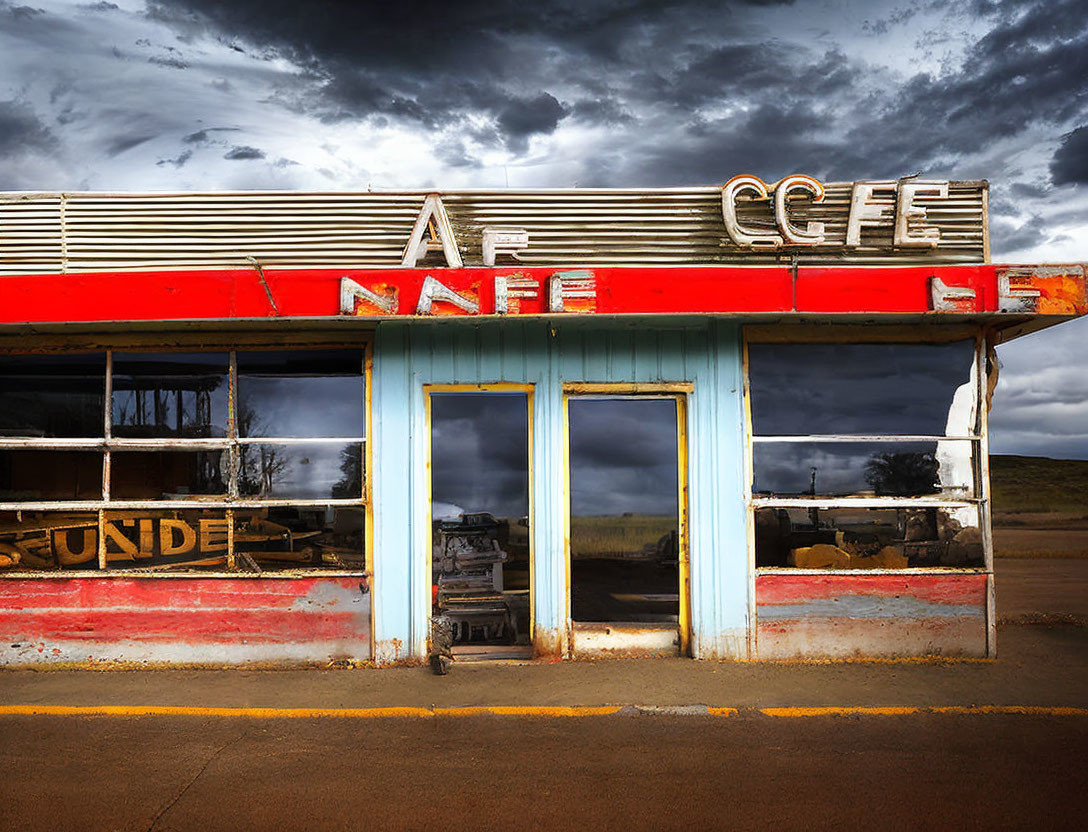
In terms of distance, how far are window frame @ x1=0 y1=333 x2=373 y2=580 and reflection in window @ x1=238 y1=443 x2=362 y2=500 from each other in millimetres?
45

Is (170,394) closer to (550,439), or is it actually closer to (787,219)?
(550,439)

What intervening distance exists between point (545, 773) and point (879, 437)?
442 cm

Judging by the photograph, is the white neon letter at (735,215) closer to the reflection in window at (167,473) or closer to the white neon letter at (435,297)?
the white neon letter at (435,297)

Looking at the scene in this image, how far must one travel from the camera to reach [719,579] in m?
7.10

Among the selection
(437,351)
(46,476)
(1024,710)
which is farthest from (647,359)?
(46,476)

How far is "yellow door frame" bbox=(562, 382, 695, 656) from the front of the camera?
718 cm

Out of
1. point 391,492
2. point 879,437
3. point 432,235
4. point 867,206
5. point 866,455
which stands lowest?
point 391,492

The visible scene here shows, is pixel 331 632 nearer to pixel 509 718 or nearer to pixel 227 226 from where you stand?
pixel 509 718

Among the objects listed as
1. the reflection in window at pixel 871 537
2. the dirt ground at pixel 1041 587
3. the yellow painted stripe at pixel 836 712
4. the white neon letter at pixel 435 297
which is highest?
the white neon letter at pixel 435 297

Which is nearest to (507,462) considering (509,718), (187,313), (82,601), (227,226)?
(509,718)

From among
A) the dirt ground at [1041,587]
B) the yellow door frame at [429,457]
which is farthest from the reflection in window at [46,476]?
the dirt ground at [1041,587]

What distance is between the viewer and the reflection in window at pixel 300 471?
724 centimetres

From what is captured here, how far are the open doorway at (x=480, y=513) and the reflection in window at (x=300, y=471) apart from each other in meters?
0.75

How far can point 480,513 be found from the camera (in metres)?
7.36
